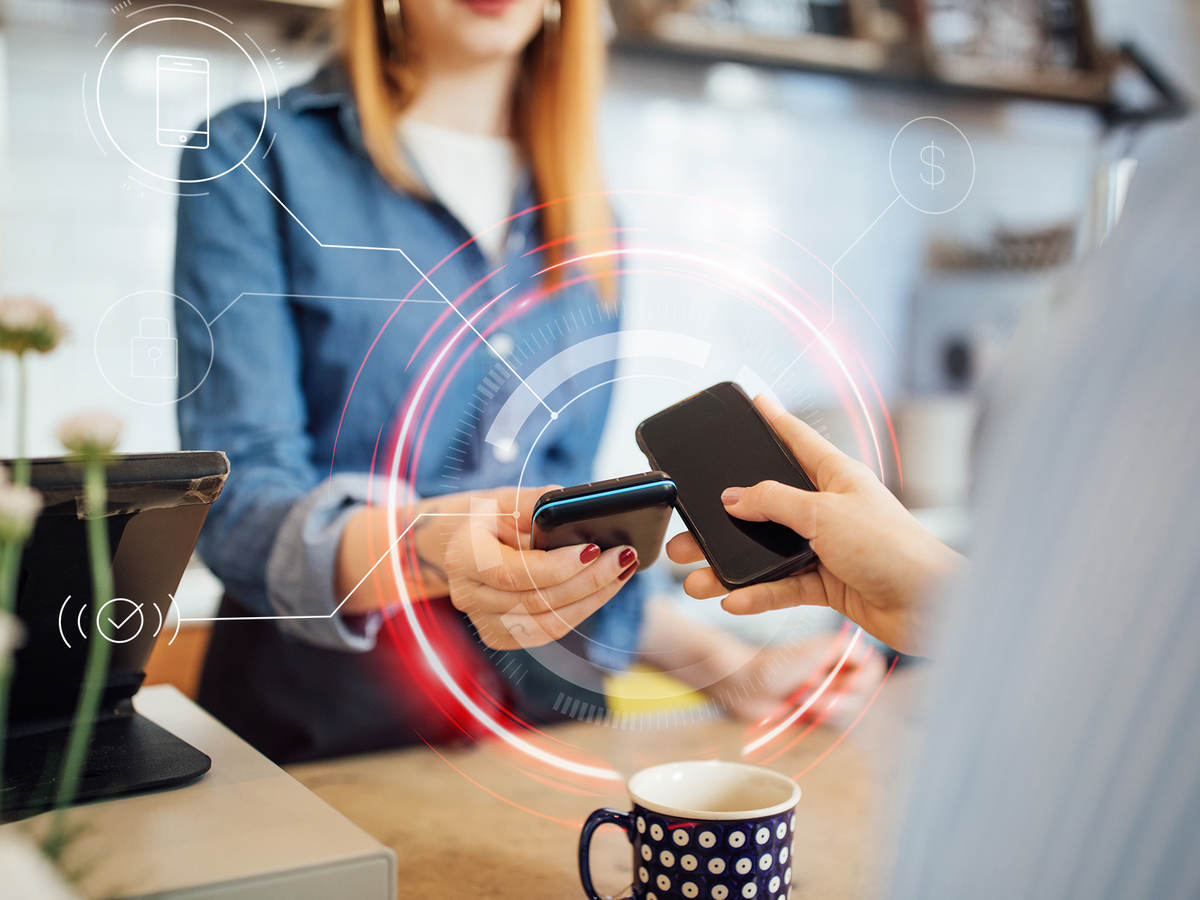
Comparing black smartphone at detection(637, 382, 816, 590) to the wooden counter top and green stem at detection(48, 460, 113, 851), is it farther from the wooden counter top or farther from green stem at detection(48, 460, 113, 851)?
green stem at detection(48, 460, 113, 851)

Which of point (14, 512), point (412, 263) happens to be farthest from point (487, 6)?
point (14, 512)

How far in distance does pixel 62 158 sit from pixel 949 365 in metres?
1.41

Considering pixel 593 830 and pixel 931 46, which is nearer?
pixel 593 830

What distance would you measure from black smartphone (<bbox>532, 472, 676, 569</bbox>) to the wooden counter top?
0.16m

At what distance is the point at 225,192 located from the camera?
61cm

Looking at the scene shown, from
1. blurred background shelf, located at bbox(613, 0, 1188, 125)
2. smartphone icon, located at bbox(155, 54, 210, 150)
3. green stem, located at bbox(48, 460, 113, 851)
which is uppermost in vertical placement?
blurred background shelf, located at bbox(613, 0, 1188, 125)

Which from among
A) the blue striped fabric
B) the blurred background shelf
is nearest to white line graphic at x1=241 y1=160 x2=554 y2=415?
the blue striped fabric

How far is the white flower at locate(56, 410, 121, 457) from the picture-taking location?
0.33 meters

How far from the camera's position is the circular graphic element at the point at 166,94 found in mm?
532

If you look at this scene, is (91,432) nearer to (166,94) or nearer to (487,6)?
(166,94)

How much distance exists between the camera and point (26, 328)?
337mm

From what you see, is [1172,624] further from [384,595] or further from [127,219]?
[127,219]

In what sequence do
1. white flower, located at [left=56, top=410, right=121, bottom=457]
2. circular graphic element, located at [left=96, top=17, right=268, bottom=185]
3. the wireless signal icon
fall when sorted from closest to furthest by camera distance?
white flower, located at [left=56, top=410, right=121, bottom=457]
the wireless signal icon
circular graphic element, located at [left=96, top=17, right=268, bottom=185]

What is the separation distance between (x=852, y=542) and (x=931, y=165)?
1.00 feet
